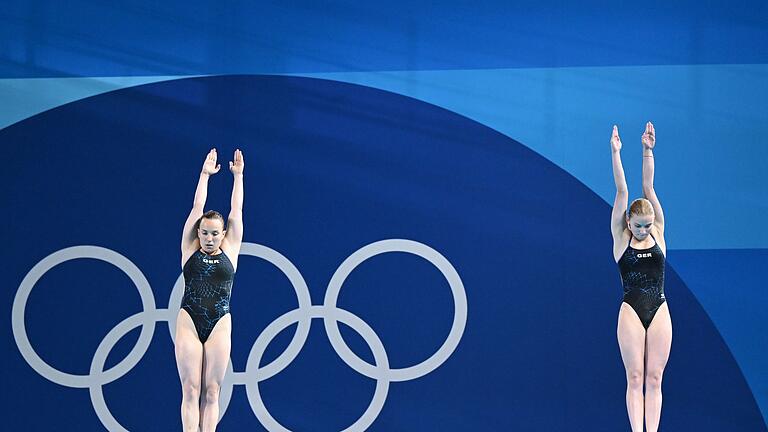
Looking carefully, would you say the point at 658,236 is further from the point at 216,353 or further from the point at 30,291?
the point at 30,291

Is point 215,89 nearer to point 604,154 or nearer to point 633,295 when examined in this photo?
point 604,154

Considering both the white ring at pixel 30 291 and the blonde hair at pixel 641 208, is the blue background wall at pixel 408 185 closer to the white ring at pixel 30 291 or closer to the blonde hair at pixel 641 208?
the white ring at pixel 30 291

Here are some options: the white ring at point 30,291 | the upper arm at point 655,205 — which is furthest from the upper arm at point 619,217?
the white ring at point 30,291

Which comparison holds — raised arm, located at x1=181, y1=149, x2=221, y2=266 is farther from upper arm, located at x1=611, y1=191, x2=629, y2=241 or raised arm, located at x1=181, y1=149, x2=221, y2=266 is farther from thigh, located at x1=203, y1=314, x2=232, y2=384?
upper arm, located at x1=611, y1=191, x2=629, y2=241

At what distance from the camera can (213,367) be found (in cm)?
580

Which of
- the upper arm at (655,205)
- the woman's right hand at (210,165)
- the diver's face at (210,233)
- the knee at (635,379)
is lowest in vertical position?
the knee at (635,379)

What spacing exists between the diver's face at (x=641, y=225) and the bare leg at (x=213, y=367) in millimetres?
2863

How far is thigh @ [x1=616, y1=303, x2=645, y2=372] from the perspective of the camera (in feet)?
19.0

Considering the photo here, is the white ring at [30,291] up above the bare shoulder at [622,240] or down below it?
below

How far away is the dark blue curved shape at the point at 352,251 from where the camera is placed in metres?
6.93

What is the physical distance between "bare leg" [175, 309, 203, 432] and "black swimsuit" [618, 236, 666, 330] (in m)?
2.97

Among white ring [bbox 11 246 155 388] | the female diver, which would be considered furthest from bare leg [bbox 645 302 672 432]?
white ring [bbox 11 246 155 388]

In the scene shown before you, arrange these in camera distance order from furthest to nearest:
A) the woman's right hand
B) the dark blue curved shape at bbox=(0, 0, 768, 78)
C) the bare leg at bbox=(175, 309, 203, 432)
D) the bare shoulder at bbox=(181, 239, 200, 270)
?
the dark blue curved shape at bbox=(0, 0, 768, 78)
the woman's right hand
the bare shoulder at bbox=(181, 239, 200, 270)
the bare leg at bbox=(175, 309, 203, 432)

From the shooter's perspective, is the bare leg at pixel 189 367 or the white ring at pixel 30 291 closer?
the bare leg at pixel 189 367
